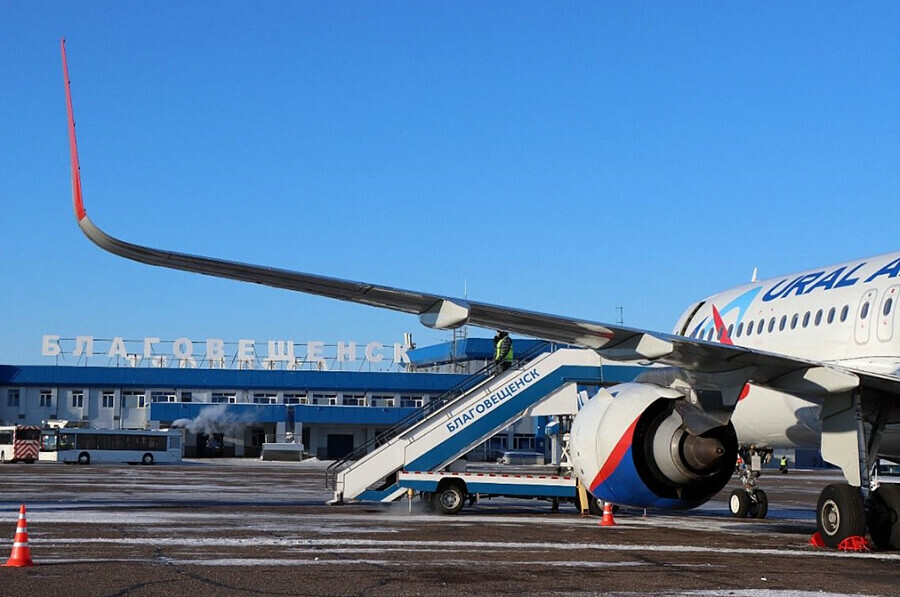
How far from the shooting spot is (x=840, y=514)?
15.4m

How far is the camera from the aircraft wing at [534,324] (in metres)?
13.0

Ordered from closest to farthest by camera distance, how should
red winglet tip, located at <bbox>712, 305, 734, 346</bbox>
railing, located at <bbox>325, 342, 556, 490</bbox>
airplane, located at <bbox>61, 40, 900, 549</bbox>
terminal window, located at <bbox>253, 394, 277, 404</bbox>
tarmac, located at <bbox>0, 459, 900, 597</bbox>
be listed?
tarmac, located at <bbox>0, 459, 900, 597</bbox> → airplane, located at <bbox>61, 40, 900, 549</bbox> → red winglet tip, located at <bbox>712, 305, 734, 346</bbox> → railing, located at <bbox>325, 342, 556, 490</bbox> → terminal window, located at <bbox>253, 394, 277, 404</bbox>

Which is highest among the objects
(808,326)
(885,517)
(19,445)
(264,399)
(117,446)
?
(264,399)

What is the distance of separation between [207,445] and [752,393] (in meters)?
85.7

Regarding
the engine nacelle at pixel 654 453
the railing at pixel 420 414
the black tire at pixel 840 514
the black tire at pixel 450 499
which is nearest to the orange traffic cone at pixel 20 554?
the engine nacelle at pixel 654 453

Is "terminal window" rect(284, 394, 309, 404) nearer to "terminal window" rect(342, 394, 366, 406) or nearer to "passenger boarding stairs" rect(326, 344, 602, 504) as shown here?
"terminal window" rect(342, 394, 366, 406)

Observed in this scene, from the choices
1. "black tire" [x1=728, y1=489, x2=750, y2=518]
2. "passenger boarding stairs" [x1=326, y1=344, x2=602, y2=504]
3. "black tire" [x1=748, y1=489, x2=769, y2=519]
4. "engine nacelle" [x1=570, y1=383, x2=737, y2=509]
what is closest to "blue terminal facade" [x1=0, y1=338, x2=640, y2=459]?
"passenger boarding stairs" [x1=326, y1=344, x2=602, y2=504]

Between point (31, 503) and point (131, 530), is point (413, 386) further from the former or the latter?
point (131, 530)

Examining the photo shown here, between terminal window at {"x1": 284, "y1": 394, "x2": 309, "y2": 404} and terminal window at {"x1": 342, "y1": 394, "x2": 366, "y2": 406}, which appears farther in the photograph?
terminal window at {"x1": 342, "y1": 394, "x2": 366, "y2": 406}

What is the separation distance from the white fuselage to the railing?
8.32m

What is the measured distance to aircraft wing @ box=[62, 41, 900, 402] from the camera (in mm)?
13016

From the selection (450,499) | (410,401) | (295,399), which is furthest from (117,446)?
(450,499)

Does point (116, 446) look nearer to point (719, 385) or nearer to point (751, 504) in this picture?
point (751, 504)

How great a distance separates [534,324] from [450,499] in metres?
12.5
